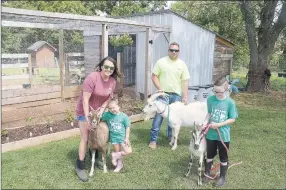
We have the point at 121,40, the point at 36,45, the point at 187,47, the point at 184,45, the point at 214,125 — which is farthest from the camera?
the point at 121,40

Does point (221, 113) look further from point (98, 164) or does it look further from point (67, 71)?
point (67, 71)

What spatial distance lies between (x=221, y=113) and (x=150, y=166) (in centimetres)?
171

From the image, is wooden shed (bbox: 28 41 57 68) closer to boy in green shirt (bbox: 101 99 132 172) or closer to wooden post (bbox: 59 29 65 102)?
wooden post (bbox: 59 29 65 102)

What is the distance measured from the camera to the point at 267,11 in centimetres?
1520

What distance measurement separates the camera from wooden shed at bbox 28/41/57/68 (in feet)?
28.6

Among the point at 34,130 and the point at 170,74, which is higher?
the point at 170,74

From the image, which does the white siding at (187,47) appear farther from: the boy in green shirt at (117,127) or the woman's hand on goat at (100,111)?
the woman's hand on goat at (100,111)

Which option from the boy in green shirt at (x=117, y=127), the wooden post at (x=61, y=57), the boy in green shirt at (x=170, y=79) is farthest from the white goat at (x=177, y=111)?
the wooden post at (x=61, y=57)

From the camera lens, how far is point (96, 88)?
4820mm

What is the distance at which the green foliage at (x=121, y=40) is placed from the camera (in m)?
12.0

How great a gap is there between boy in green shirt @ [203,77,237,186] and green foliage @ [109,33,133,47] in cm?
771

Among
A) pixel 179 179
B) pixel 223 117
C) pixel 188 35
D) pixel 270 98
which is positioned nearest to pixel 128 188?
pixel 179 179

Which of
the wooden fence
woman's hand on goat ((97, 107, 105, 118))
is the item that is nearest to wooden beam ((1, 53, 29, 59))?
the wooden fence

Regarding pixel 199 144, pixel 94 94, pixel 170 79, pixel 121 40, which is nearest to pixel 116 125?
pixel 94 94
